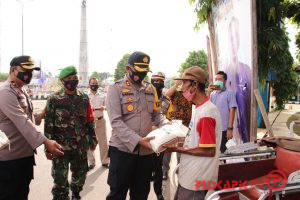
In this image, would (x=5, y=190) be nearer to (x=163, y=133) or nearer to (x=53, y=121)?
(x=53, y=121)

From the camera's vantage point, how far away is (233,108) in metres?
5.21

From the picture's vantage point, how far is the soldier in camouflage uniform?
3799 millimetres

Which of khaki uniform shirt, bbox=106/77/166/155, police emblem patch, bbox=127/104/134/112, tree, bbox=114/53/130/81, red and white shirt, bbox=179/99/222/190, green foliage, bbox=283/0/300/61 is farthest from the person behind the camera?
tree, bbox=114/53/130/81

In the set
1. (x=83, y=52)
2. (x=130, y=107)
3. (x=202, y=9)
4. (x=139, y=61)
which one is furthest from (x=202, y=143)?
(x=83, y=52)

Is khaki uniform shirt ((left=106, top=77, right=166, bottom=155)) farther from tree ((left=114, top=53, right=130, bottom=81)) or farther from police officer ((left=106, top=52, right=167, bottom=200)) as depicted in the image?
tree ((left=114, top=53, right=130, bottom=81))

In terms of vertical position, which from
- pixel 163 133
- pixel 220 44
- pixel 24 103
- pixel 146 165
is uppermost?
pixel 220 44

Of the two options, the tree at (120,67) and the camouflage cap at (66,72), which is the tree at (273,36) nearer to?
the camouflage cap at (66,72)

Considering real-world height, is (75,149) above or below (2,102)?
below

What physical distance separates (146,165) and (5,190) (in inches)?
59.9

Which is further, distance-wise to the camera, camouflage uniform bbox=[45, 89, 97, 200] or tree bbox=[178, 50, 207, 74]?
tree bbox=[178, 50, 207, 74]

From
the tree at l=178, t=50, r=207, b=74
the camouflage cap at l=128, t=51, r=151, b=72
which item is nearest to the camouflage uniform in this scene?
the camouflage cap at l=128, t=51, r=151, b=72

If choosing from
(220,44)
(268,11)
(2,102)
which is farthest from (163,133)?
(220,44)

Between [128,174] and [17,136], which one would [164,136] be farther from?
[17,136]

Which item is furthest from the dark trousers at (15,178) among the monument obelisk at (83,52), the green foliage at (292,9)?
the monument obelisk at (83,52)
